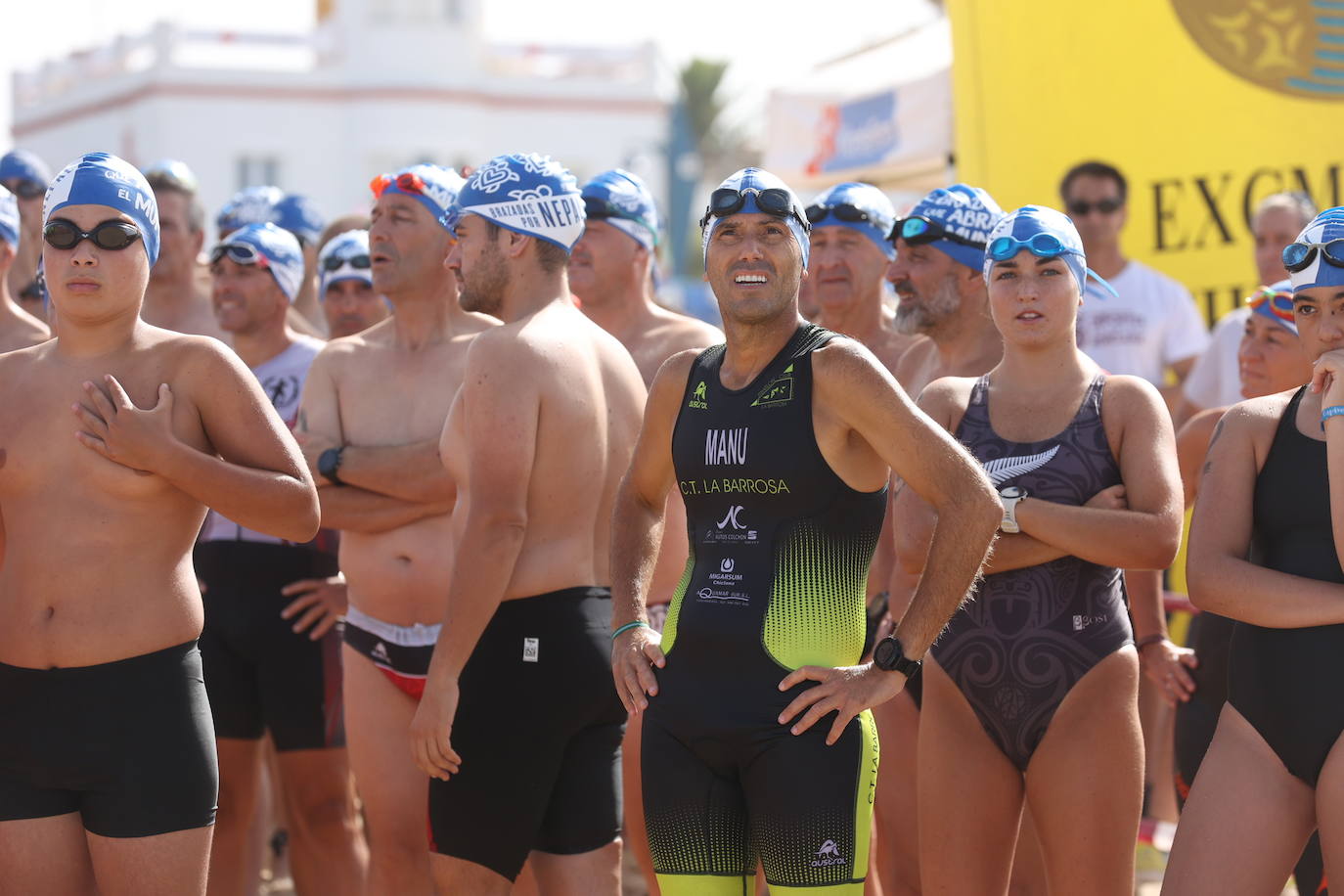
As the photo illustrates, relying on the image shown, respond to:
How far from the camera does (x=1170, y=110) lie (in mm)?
8086

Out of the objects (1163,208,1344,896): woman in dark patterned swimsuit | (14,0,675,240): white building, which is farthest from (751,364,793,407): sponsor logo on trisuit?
(14,0,675,240): white building

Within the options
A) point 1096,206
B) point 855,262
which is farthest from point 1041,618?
point 1096,206

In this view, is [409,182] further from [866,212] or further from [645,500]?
[645,500]

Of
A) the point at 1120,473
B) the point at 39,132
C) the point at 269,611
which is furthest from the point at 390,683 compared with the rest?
the point at 39,132

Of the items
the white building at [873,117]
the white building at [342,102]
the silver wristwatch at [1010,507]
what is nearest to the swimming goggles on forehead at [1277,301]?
the silver wristwatch at [1010,507]

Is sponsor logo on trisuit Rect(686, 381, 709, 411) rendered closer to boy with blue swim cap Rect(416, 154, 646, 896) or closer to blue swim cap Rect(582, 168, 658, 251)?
boy with blue swim cap Rect(416, 154, 646, 896)

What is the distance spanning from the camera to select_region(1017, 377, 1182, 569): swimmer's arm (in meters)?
4.15

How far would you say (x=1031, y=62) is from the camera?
832 cm

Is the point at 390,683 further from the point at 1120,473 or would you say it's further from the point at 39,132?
the point at 39,132

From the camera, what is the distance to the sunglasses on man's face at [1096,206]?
7578mm

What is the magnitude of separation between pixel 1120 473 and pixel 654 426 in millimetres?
1290

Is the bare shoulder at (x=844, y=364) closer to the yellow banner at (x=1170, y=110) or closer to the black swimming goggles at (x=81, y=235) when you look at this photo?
the black swimming goggles at (x=81, y=235)

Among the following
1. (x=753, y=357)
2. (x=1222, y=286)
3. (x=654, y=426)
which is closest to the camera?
(x=753, y=357)

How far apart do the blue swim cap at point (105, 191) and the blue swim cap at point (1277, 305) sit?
3.55m
